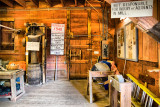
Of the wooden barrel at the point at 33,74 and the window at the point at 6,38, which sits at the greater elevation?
the window at the point at 6,38

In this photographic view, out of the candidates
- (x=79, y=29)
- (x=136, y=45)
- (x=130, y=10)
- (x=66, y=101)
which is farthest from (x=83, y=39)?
(x=130, y=10)

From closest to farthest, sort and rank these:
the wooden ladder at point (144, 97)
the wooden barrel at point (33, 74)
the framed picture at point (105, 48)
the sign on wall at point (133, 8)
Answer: the sign on wall at point (133, 8) < the wooden ladder at point (144, 97) < the wooden barrel at point (33, 74) < the framed picture at point (105, 48)

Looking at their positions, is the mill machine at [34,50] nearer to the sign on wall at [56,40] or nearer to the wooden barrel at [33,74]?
the wooden barrel at [33,74]

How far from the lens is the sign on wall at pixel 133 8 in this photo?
172 centimetres

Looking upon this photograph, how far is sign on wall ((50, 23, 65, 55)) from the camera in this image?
497 centimetres

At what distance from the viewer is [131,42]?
10.00 feet

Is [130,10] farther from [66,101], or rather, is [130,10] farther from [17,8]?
[17,8]

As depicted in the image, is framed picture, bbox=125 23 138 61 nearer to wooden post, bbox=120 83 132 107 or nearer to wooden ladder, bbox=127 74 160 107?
wooden ladder, bbox=127 74 160 107

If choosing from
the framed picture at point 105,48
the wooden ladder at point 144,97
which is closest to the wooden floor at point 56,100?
the wooden ladder at point 144,97

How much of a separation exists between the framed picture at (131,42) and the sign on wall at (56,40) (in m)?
2.84

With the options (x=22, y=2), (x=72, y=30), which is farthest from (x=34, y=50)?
(x=22, y=2)

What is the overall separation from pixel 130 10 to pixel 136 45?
4.23 ft

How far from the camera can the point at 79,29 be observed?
5211 mm

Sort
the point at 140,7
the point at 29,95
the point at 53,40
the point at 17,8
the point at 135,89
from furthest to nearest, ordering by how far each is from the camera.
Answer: the point at 17,8
the point at 53,40
the point at 29,95
the point at 135,89
the point at 140,7
